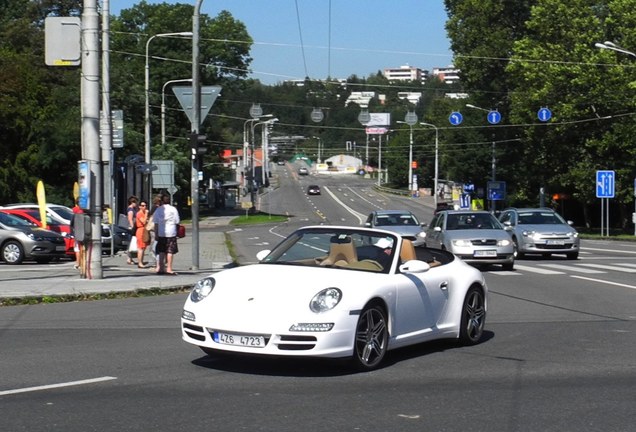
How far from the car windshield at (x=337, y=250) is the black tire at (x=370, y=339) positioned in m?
0.75

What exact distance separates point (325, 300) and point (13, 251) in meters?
20.5

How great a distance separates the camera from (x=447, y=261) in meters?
11.4

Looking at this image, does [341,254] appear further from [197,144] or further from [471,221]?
[471,221]

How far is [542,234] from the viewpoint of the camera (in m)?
29.5

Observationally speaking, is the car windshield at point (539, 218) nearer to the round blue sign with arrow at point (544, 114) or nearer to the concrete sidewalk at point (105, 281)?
the concrete sidewalk at point (105, 281)

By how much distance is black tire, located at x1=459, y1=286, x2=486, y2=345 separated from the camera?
11.2 metres

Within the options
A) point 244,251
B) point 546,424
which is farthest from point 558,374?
point 244,251

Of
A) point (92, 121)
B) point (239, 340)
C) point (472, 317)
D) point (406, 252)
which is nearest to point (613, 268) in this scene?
point (92, 121)

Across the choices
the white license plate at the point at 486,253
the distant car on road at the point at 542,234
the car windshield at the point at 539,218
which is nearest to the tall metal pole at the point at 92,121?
the white license plate at the point at 486,253

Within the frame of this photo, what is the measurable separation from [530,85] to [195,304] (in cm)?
5395

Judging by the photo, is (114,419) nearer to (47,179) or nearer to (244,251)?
(244,251)

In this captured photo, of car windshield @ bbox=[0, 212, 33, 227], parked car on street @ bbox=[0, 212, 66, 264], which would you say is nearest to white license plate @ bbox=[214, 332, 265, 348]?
parked car on street @ bbox=[0, 212, 66, 264]

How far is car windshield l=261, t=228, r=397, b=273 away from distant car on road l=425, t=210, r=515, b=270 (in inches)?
555

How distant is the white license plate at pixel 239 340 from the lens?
8.71 m
